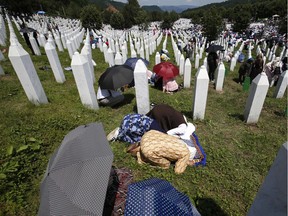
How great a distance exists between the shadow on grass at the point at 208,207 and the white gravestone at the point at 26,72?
4.52 metres

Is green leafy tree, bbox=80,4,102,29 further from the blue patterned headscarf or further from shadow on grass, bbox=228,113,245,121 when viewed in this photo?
the blue patterned headscarf

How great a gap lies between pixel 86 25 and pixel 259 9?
73620 millimetres

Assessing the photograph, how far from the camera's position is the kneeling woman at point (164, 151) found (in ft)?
10.3

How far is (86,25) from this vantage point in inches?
1043

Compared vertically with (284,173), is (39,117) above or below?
below

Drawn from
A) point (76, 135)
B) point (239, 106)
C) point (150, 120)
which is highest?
point (76, 135)

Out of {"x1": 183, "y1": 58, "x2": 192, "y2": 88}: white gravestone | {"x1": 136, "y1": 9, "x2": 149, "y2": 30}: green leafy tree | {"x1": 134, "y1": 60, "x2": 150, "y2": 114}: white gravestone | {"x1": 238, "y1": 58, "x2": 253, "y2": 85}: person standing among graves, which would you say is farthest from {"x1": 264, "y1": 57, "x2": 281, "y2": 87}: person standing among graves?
{"x1": 136, "y1": 9, "x2": 149, "y2": 30}: green leafy tree

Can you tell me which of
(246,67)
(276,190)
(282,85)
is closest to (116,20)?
(246,67)

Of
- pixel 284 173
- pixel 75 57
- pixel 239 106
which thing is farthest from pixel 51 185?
pixel 239 106

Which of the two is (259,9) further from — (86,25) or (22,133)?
(22,133)

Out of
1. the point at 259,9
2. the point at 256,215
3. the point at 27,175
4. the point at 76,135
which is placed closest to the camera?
the point at 256,215

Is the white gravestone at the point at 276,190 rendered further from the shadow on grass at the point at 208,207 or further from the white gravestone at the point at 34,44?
the white gravestone at the point at 34,44

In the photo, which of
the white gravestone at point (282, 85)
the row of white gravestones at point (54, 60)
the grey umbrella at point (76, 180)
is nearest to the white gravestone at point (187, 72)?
the white gravestone at point (282, 85)

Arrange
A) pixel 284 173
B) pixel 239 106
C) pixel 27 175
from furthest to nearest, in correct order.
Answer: pixel 239 106, pixel 27 175, pixel 284 173
